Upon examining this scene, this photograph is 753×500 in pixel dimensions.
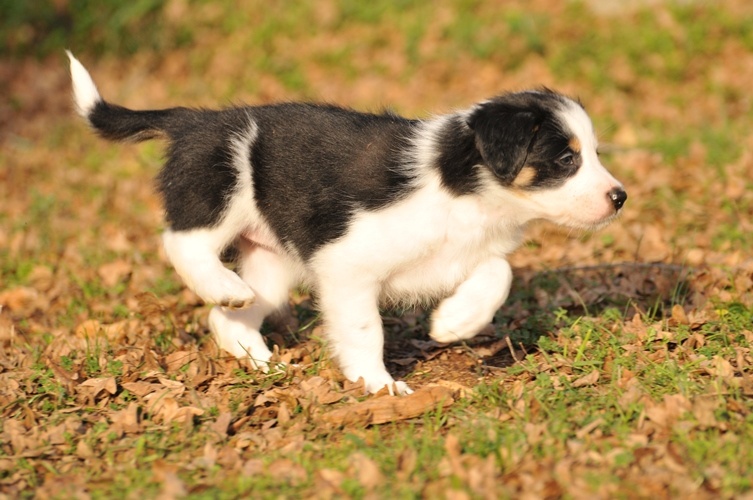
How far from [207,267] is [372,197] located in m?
0.94

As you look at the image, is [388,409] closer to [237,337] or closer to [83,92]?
[237,337]

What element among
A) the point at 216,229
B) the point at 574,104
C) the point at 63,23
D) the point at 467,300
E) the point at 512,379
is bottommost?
the point at 512,379

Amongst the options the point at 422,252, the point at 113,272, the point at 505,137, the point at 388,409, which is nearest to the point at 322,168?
the point at 422,252

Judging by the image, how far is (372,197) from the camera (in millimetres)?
4426

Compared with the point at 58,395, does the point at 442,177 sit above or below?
above

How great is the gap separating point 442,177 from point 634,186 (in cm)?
377

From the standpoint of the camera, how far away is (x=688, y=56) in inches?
415

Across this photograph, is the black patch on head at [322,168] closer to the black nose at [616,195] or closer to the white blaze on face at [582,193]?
the white blaze on face at [582,193]

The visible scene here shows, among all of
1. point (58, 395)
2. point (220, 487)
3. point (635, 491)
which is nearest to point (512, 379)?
point (635, 491)

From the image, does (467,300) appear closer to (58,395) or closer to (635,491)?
(635,491)

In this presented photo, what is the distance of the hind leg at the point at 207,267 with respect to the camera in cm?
467

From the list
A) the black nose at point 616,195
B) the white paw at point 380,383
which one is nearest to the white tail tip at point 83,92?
the white paw at point 380,383

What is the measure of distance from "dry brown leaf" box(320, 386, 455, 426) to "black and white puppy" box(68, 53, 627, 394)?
0.19m

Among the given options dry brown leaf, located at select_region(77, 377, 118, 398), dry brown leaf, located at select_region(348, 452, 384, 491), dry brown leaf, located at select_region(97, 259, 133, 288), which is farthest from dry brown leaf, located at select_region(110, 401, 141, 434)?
dry brown leaf, located at select_region(97, 259, 133, 288)
